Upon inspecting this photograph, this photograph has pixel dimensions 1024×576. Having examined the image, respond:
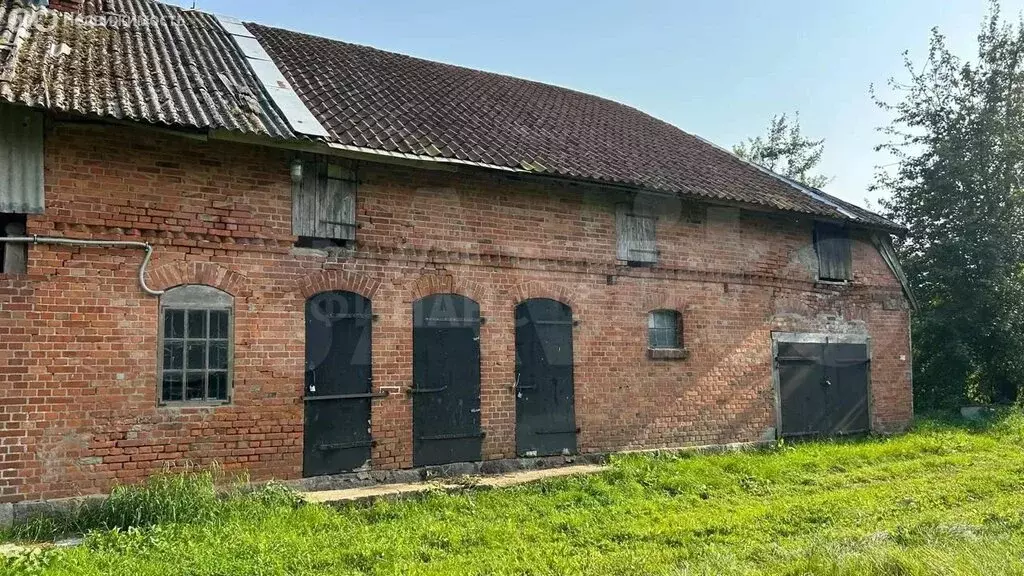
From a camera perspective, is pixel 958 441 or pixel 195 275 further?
pixel 958 441

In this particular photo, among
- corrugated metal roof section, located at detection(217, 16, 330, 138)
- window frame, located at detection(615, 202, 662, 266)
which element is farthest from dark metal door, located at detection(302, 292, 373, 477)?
window frame, located at detection(615, 202, 662, 266)

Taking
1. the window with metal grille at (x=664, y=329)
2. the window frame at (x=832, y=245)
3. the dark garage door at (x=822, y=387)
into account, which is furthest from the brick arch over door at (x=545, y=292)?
the window frame at (x=832, y=245)

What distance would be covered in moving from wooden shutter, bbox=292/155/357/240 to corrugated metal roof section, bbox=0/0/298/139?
0.71 m

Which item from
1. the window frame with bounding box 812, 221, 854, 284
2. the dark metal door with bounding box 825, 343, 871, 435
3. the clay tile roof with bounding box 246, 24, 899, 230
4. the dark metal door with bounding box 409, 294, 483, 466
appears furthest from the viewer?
the window frame with bounding box 812, 221, 854, 284

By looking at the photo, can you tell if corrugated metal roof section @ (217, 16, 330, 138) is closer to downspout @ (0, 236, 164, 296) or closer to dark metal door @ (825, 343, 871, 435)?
downspout @ (0, 236, 164, 296)

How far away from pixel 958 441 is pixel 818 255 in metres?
3.86

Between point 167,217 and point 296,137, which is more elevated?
point 296,137

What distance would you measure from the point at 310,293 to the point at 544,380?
338 centimetres

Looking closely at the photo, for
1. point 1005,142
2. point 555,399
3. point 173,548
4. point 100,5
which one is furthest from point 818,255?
point 100,5

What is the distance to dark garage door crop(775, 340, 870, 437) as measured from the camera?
12.5 m

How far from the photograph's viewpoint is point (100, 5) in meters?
10.8

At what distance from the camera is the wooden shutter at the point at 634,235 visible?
11.0 meters

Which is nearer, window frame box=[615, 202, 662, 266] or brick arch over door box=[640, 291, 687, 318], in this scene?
window frame box=[615, 202, 662, 266]

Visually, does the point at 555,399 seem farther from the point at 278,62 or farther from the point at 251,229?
the point at 278,62
